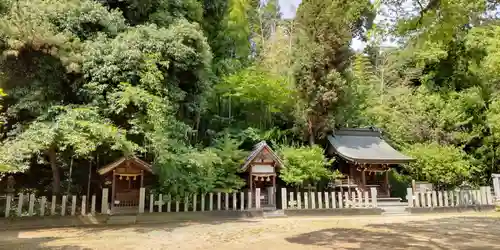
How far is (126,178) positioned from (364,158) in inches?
383

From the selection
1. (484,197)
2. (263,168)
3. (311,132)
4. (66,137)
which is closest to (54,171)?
(66,137)

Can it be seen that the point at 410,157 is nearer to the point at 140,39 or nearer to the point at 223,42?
the point at 223,42

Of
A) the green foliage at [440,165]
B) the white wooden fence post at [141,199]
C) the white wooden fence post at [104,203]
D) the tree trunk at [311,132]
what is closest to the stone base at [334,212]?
the green foliage at [440,165]

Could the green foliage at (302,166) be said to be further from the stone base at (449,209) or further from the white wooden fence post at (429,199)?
the white wooden fence post at (429,199)

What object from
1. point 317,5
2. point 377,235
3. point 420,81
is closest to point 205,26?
point 317,5

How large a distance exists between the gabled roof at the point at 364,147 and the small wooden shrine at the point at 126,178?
8.64 meters

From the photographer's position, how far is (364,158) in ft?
48.3

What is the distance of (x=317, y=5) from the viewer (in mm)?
15609

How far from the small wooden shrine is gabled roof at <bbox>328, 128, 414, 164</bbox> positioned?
8642 mm

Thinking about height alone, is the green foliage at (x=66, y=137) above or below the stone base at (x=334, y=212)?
above

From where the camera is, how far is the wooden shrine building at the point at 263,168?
13.1 meters

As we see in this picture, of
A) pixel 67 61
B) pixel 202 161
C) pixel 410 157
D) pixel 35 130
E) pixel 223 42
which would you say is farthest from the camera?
pixel 223 42

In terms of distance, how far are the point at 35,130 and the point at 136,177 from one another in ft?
10.9

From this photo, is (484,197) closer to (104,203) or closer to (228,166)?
(228,166)
